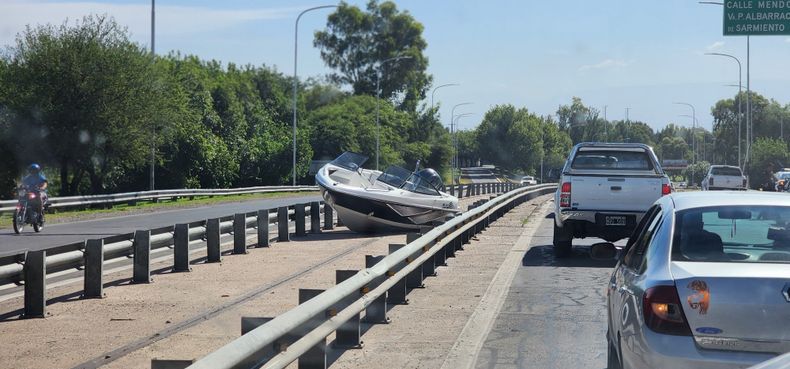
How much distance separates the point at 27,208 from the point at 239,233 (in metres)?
7.75

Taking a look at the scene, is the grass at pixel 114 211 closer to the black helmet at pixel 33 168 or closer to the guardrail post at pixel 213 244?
the black helmet at pixel 33 168

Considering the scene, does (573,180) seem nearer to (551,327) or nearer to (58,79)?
(551,327)

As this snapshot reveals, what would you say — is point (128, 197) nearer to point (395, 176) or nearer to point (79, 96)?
point (79, 96)

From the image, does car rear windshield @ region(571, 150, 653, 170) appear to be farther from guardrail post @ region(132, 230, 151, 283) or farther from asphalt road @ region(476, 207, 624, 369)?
guardrail post @ region(132, 230, 151, 283)

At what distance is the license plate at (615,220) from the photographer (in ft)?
56.7

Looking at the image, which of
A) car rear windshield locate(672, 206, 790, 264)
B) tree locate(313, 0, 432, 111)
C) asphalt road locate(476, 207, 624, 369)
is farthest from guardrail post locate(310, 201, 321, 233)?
tree locate(313, 0, 432, 111)

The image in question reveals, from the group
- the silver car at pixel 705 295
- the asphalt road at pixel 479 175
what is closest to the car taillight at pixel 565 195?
the silver car at pixel 705 295

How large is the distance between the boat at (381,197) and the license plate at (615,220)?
6.30 meters

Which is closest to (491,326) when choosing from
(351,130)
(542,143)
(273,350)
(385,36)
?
(273,350)

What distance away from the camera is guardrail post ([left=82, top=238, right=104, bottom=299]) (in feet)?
40.6

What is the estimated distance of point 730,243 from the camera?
7.28 m

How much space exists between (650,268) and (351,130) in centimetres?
7328

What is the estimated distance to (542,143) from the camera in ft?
443

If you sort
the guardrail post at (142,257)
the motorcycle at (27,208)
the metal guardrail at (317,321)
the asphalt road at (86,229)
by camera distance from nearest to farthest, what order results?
1. the metal guardrail at (317,321)
2. the guardrail post at (142,257)
3. the asphalt road at (86,229)
4. the motorcycle at (27,208)
